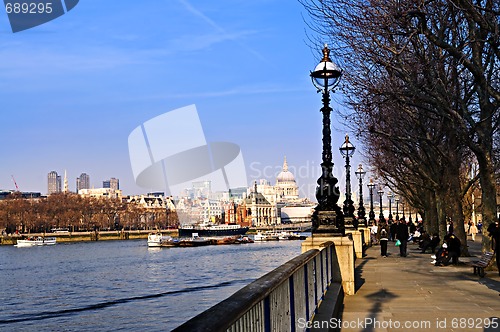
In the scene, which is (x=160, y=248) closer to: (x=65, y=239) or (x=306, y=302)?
(x=65, y=239)

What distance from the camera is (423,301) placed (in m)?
15.4

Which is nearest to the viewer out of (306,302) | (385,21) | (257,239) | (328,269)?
(306,302)

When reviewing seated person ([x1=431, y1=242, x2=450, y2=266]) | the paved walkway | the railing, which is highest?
the railing

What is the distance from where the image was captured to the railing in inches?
164

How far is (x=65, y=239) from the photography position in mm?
182000

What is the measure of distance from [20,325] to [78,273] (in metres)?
33.4

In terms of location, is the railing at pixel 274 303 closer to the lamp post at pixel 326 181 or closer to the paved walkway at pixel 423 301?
the paved walkway at pixel 423 301

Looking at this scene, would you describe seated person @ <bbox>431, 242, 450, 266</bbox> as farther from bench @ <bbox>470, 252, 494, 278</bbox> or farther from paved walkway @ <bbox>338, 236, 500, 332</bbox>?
bench @ <bbox>470, 252, 494, 278</bbox>

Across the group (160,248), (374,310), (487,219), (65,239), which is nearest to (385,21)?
(487,219)

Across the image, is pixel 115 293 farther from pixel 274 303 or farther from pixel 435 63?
pixel 274 303

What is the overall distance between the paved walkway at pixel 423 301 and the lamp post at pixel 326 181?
1977mm

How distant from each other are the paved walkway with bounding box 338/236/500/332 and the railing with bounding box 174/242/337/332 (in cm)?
134

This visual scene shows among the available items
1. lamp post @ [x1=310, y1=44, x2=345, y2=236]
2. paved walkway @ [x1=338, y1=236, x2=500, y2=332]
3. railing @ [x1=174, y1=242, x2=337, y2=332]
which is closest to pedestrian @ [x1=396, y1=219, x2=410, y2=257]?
paved walkway @ [x1=338, y1=236, x2=500, y2=332]

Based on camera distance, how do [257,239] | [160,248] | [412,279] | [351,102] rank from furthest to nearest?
[257,239]
[160,248]
[351,102]
[412,279]
